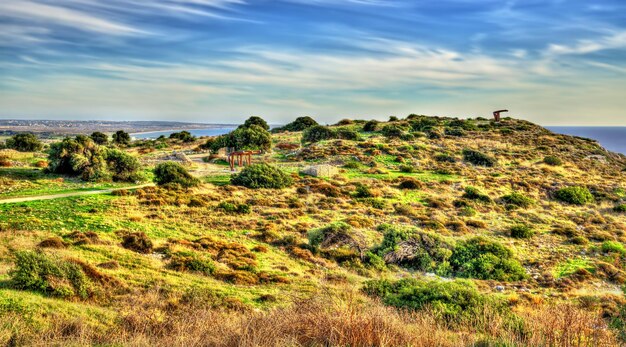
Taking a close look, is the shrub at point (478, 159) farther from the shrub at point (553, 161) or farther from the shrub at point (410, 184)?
the shrub at point (410, 184)

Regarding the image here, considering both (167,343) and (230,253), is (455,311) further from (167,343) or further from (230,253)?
(230,253)

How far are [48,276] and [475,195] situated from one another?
29600 millimetres

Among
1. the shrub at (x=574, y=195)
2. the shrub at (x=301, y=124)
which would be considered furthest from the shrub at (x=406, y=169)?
the shrub at (x=301, y=124)

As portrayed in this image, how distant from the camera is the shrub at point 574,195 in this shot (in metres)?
33.3

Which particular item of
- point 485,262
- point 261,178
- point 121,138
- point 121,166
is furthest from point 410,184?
point 121,138

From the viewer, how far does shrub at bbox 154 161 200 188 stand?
94.9 feet

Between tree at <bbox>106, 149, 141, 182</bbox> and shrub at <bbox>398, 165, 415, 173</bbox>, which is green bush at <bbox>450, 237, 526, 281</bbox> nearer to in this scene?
shrub at <bbox>398, 165, 415, 173</bbox>

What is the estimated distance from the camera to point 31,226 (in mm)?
17016

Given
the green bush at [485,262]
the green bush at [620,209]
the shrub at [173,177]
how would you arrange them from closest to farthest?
the green bush at [485,262] < the shrub at [173,177] < the green bush at [620,209]

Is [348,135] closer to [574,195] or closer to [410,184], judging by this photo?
[410,184]

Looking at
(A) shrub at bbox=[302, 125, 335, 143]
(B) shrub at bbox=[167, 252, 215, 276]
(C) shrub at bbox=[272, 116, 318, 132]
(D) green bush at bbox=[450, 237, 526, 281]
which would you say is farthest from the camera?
(C) shrub at bbox=[272, 116, 318, 132]

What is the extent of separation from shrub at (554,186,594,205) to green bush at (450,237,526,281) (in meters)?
18.5

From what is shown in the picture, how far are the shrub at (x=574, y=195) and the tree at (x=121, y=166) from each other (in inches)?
1453

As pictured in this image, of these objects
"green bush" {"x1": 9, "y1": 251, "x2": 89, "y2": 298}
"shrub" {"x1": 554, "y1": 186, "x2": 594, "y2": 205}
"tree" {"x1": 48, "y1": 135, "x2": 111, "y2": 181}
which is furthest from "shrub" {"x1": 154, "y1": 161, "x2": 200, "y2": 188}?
"shrub" {"x1": 554, "y1": 186, "x2": 594, "y2": 205}
